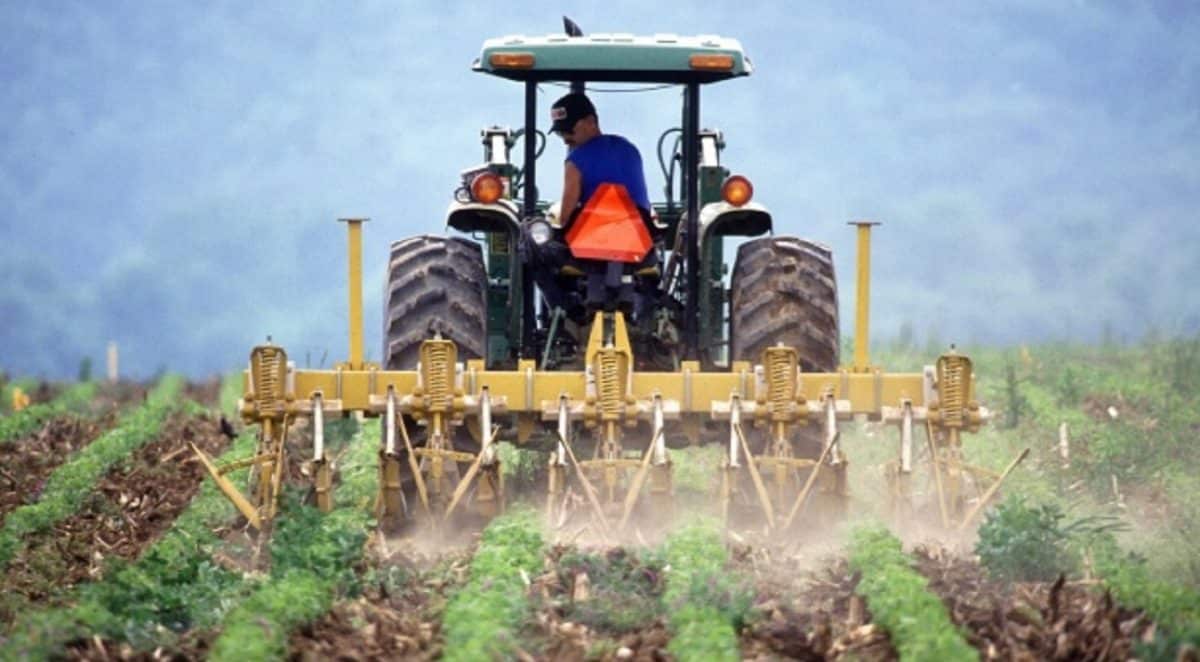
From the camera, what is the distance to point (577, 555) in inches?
442

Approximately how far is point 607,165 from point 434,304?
121 centimetres

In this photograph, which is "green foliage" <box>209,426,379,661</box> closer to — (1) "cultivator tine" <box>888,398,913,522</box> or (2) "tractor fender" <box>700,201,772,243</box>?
(2) "tractor fender" <box>700,201,772,243</box>

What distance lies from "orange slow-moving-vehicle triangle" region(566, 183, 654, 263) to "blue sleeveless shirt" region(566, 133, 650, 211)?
83mm

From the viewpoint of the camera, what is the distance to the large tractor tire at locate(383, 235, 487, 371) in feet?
44.6

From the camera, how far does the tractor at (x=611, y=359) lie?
41.6 feet

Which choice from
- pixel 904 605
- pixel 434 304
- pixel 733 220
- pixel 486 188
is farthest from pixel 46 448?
pixel 904 605

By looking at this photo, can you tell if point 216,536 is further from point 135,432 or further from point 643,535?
point 135,432

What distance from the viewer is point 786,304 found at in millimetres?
13742

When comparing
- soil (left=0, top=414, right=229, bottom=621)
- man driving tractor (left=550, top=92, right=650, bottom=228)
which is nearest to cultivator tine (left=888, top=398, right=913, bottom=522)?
man driving tractor (left=550, top=92, right=650, bottom=228)

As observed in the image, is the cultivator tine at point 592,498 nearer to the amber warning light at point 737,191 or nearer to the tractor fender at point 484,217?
the tractor fender at point 484,217

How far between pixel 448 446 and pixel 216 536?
4.55ft

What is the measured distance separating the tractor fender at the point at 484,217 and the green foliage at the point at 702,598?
2508 mm

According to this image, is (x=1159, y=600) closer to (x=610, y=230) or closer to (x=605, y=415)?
(x=605, y=415)

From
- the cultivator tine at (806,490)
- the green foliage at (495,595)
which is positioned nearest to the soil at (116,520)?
the green foliage at (495,595)
